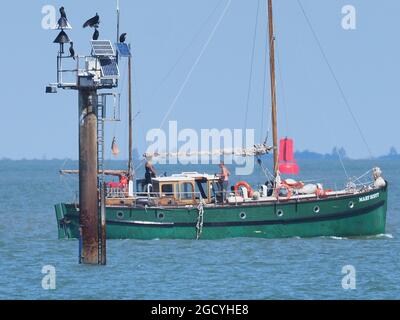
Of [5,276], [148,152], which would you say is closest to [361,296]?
[5,276]

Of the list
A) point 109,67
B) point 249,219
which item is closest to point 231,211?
point 249,219

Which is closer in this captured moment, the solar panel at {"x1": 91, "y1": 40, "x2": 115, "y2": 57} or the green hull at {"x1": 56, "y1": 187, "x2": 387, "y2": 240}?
the solar panel at {"x1": 91, "y1": 40, "x2": 115, "y2": 57}

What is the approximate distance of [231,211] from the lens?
2427 inches

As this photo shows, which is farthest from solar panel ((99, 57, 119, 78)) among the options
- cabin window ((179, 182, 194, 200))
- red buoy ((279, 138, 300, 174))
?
red buoy ((279, 138, 300, 174))

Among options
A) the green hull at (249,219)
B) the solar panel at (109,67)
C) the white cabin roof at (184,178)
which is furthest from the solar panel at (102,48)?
the white cabin roof at (184,178)

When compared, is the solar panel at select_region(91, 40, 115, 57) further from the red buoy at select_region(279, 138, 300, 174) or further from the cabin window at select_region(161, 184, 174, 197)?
the red buoy at select_region(279, 138, 300, 174)

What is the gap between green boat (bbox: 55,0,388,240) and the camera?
61.8 metres

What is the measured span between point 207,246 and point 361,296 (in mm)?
13749

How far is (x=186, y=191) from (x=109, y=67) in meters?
13.5

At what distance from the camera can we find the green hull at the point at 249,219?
61750 mm

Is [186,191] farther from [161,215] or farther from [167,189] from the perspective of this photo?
[161,215]

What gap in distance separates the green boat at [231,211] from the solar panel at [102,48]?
40.1 feet

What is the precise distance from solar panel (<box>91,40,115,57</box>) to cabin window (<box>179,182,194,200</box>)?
523 inches

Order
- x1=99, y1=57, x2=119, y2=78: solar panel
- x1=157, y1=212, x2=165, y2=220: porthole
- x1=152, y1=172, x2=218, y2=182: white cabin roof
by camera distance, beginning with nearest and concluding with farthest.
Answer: x1=99, y1=57, x2=119, y2=78: solar panel
x1=157, y1=212, x2=165, y2=220: porthole
x1=152, y1=172, x2=218, y2=182: white cabin roof
